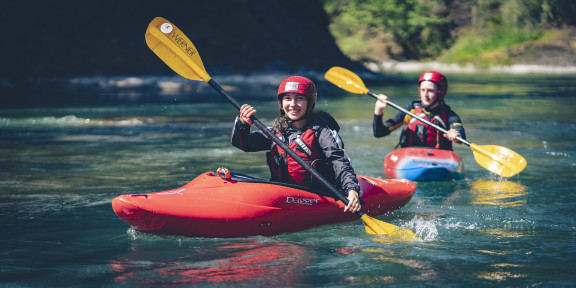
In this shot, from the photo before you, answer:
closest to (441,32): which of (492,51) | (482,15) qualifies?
(482,15)

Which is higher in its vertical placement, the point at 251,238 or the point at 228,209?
the point at 228,209

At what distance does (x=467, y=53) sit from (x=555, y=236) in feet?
157

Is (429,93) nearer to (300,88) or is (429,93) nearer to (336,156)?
(336,156)

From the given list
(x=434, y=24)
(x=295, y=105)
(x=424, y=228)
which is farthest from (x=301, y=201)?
(x=434, y=24)

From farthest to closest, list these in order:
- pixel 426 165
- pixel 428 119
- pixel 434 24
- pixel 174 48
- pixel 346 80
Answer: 1. pixel 434 24
2. pixel 346 80
3. pixel 428 119
4. pixel 426 165
5. pixel 174 48

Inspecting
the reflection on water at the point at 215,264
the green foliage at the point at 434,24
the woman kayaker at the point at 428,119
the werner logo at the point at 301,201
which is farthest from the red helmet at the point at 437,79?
the green foliage at the point at 434,24

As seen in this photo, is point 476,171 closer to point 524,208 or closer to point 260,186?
point 524,208

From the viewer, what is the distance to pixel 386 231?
4918 millimetres

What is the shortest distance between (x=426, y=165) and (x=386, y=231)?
7.85ft

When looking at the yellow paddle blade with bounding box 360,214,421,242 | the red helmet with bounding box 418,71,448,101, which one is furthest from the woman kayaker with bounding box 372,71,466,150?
the yellow paddle blade with bounding box 360,214,421,242

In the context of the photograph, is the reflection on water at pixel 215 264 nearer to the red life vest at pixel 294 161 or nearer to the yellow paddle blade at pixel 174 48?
the red life vest at pixel 294 161

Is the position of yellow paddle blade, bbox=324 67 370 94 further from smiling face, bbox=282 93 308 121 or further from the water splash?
smiling face, bbox=282 93 308 121

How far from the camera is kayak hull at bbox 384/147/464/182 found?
7.16m

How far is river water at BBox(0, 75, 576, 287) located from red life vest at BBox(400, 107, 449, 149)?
1.69 ft
